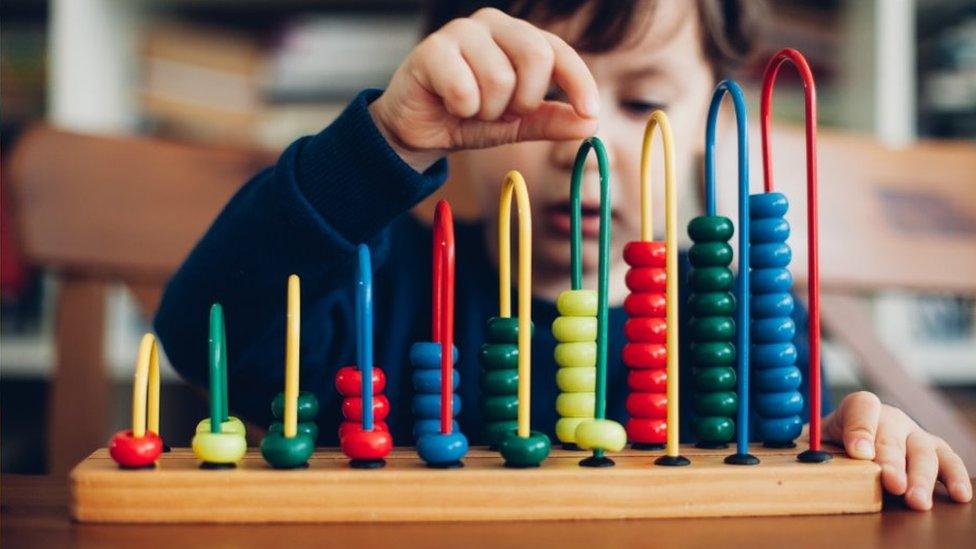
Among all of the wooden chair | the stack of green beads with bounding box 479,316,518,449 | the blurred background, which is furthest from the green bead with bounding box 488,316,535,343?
the blurred background

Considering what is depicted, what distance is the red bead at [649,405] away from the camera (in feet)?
1.76

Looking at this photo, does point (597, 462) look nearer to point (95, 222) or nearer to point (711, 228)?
point (711, 228)

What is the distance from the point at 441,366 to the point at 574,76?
7.3 inches

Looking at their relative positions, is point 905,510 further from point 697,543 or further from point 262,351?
point 262,351

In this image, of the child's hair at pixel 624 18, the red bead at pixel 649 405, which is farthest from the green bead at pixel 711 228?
the child's hair at pixel 624 18

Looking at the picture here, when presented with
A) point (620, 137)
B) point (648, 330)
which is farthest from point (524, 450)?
point (620, 137)

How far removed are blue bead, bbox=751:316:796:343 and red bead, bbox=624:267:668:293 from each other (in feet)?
0.21

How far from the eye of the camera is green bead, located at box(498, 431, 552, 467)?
49 centimetres

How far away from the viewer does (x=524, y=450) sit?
1.59ft

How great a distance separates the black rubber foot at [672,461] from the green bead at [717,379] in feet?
0.20

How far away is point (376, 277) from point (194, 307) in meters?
0.28

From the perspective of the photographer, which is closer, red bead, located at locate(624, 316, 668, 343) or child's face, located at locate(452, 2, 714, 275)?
red bead, located at locate(624, 316, 668, 343)

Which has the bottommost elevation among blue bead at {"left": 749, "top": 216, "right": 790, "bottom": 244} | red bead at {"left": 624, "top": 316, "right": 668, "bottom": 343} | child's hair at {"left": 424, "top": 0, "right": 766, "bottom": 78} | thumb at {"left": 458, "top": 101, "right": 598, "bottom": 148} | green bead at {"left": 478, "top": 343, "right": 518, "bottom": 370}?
green bead at {"left": 478, "top": 343, "right": 518, "bottom": 370}

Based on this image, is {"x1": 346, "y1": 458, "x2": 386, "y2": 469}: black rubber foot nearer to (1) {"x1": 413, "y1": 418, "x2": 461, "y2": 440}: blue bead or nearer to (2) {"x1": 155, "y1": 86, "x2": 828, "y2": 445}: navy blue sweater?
(1) {"x1": 413, "y1": 418, "x2": 461, "y2": 440}: blue bead
